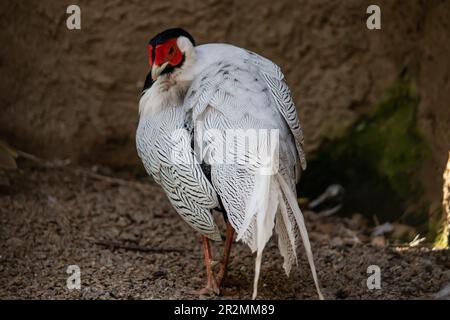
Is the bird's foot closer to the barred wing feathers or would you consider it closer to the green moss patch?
the barred wing feathers

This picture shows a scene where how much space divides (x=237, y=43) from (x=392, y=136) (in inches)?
43.4

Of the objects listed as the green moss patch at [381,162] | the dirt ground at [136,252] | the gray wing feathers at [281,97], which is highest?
the gray wing feathers at [281,97]

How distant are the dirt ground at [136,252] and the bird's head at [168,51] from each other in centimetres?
100

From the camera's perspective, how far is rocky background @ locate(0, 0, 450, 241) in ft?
15.0

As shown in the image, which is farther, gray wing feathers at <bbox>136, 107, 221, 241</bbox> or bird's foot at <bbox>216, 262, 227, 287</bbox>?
bird's foot at <bbox>216, 262, 227, 287</bbox>

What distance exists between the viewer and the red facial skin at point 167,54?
11.7 feet

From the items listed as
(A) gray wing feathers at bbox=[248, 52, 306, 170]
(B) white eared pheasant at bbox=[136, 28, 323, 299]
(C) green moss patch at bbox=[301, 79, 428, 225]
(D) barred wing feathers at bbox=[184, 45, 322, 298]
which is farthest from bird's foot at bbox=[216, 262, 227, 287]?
(C) green moss patch at bbox=[301, 79, 428, 225]

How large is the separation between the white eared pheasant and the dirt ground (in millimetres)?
345

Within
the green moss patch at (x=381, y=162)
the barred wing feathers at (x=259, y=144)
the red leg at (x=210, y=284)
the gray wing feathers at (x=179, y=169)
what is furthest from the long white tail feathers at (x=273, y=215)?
the green moss patch at (x=381, y=162)

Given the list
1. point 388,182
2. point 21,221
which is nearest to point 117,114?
point 21,221

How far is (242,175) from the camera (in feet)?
10.5

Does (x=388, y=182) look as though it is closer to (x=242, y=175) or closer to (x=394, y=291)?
(x=394, y=291)

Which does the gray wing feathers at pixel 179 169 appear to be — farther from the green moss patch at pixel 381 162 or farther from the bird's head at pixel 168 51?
the green moss patch at pixel 381 162

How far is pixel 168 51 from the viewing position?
358 cm
